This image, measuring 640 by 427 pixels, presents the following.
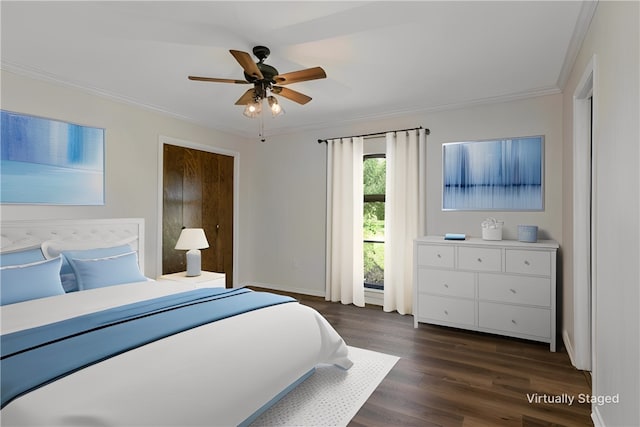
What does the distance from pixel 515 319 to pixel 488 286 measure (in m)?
0.37

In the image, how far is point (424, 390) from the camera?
7.73 ft

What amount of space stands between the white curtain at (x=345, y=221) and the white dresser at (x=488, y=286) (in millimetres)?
1003

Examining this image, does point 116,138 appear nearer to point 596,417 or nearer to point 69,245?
point 69,245

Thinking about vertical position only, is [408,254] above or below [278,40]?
below

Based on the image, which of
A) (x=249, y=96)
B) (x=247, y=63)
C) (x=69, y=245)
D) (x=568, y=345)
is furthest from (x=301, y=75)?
(x=568, y=345)

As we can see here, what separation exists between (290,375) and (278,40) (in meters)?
2.31

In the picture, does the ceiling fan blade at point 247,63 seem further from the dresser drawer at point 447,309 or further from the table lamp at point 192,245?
the dresser drawer at point 447,309

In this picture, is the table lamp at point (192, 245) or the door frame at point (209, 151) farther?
the door frame at point (209, 151)

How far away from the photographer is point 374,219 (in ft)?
15.3

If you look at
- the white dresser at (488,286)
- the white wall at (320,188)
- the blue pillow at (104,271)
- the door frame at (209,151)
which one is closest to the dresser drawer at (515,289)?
the white dresser at (488,286)

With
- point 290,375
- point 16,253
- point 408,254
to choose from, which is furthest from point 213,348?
point 408,254

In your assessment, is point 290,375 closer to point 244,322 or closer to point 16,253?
point 244,322

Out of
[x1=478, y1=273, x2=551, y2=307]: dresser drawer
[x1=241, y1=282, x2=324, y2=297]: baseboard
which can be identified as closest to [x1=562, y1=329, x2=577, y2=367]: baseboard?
[x1=478, y1=273, x2=551, y2=307]: dresser drawer

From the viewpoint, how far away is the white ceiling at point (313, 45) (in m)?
2.12
